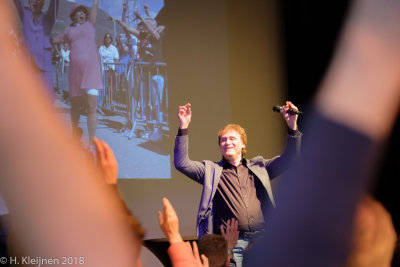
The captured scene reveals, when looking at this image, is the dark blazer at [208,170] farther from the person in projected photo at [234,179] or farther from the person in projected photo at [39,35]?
the person in projected photo at [39,35]

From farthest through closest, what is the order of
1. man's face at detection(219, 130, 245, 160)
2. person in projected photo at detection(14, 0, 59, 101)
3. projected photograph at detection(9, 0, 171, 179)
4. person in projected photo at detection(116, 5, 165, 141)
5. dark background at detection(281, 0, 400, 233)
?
dark background at detection(281, 0, 400, 233)
person in projected photo at detection(116, 5, 165, 141)
projected photograph at detection(9, 0, 171, 179)
person in projected photo at detection(14, 0, 59, 101)
man's face at detection(219, 130, 245, 160)

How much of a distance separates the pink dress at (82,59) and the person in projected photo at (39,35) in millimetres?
140

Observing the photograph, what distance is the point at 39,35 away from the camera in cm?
354

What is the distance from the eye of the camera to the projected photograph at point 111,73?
359cm

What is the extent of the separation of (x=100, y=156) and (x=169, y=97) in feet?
11.1

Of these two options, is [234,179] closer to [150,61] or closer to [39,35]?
[150,61]

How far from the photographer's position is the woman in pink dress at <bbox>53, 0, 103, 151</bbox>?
3639 millimetres

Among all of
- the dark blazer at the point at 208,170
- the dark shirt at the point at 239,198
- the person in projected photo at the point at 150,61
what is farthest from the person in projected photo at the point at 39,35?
the dark shirt at the point at 239,198

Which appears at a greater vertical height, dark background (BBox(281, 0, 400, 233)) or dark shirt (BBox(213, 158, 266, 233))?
dark background (BBox(281, 0, 400, 233))

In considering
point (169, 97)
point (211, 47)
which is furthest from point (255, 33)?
point (169, 97)

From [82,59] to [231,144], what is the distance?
5.68 feet

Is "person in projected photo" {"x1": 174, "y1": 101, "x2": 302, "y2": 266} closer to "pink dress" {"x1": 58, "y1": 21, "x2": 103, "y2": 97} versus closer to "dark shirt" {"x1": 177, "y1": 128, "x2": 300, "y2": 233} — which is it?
"dark shirt" {"x1": 177, "y1": 128, "x2": 300, "y2": 233}

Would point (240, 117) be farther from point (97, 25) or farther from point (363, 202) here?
point (363, 202)

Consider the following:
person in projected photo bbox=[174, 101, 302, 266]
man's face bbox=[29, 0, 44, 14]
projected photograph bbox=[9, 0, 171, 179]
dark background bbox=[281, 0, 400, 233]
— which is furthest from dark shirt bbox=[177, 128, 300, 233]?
dark background bbox=[281, 0, 400, 233]
